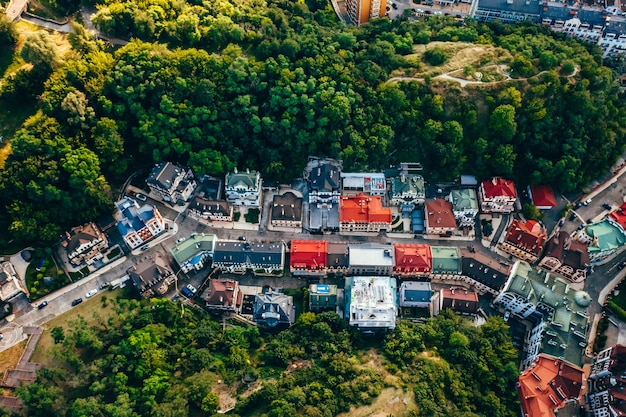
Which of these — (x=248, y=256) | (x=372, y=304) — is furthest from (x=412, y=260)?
(x=248, y=256)

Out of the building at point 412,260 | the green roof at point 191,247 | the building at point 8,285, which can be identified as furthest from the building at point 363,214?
the building at point 8,285

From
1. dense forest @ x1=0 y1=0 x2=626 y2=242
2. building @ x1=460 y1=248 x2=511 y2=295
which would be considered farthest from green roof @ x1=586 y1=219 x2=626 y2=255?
building @ x1=460 y1=248 x2=511 y2=295

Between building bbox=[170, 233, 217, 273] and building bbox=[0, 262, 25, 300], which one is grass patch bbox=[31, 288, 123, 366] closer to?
building bbox=[0, 262, 25, 300]

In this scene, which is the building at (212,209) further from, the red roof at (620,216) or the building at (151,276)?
the red roof at (620,216)

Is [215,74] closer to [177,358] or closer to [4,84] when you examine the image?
[4,84]

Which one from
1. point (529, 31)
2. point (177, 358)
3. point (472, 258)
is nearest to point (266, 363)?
point (177, 358)

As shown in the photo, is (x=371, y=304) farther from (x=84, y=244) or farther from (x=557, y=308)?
(x=84, y=244)
